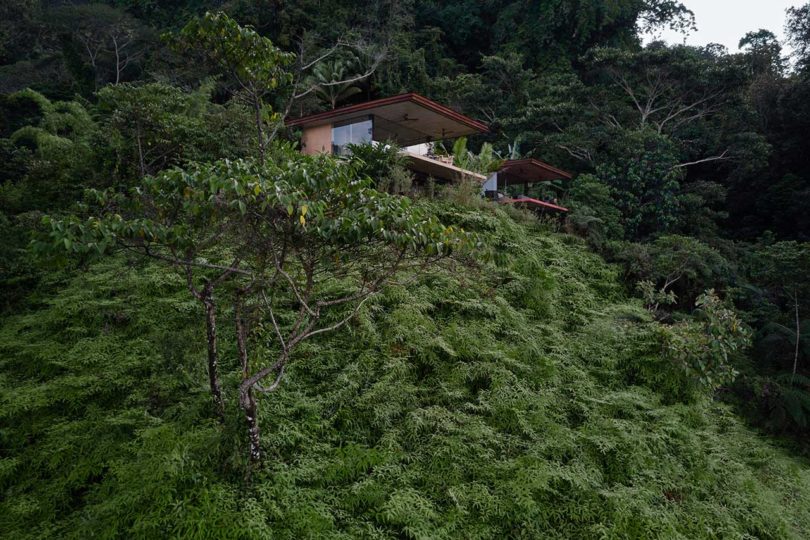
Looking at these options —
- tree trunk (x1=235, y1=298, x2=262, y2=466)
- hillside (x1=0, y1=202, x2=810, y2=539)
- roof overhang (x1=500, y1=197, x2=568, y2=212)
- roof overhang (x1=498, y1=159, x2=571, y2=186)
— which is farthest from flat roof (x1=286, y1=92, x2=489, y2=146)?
tree trunk (x1=235, y1=298, x2=262, y2=466)

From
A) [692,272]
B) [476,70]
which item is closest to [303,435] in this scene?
[692,272]

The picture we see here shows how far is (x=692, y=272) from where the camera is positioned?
35.9 feet

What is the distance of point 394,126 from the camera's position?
16562 millimetres

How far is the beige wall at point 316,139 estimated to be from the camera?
51.1 feet

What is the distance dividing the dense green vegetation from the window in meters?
3.61

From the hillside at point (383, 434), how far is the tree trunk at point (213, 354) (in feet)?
0.64

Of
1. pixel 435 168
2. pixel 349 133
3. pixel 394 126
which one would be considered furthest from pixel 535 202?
pixel 349 133

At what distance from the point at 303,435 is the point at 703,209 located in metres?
20.3

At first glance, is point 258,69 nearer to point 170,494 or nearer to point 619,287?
point 170,494

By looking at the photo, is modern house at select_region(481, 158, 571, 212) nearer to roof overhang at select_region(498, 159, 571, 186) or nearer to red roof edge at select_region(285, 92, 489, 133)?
roof overhang at select_region(498, 159, 571, 186)

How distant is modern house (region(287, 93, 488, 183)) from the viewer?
1452 centimetres

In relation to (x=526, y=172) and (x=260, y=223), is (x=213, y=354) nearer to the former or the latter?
(x=260, y=223)

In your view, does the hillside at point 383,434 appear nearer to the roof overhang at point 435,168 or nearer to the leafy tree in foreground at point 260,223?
the leafy tree in foreground at point 260,223

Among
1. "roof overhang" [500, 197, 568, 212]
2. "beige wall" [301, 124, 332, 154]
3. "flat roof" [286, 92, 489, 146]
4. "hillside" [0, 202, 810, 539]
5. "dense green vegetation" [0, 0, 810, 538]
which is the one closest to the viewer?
"dense green vegetation" [0, 0, 810, 538]
